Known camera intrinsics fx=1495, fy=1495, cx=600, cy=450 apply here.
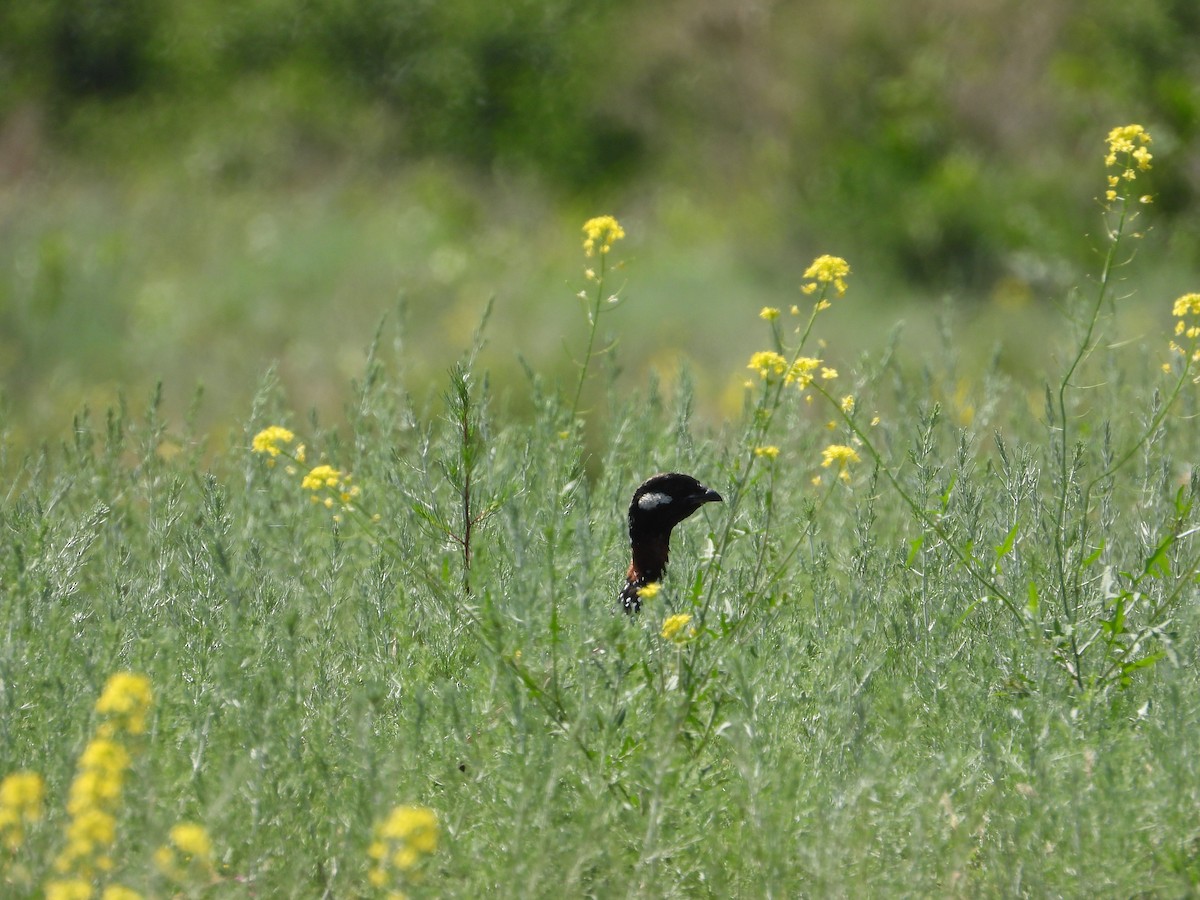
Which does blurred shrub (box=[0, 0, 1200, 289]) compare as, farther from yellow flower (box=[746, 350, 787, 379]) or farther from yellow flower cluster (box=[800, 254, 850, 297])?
yellow flower (box=[746, 350, 787, 379])

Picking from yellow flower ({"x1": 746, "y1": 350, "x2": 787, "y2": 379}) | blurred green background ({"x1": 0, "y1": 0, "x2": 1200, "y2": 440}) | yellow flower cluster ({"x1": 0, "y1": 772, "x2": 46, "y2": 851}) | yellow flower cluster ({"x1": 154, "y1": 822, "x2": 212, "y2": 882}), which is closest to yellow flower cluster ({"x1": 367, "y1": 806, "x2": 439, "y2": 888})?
yellow flower cluster ({"x1": 154, "y1": 822, "x2": 212, "y2": 882})

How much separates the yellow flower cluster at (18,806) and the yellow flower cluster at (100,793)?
0.25 feet

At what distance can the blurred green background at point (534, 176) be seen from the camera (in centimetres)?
1134

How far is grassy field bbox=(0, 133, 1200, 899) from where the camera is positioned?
302cm

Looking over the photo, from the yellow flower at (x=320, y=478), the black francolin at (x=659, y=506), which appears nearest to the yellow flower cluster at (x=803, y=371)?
the black francolin at (x=659, y=506)

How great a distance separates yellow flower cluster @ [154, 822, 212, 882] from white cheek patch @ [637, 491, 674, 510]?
1.69 m

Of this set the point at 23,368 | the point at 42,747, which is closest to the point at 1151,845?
the point at 42,747

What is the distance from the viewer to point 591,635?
10.7ft

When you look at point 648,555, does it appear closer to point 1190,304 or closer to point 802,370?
point 802,370

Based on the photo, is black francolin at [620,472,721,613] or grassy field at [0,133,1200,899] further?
black francolin at [620,472,721,613]

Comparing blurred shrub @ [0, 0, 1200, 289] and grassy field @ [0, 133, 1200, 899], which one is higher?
blurred shrub @ [0, 0, 1200, 289]

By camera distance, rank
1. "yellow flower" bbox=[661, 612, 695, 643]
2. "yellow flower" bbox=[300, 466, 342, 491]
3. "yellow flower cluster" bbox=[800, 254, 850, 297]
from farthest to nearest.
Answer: "yellow flower cluster" bbox=[800, 254, 850, 297], "yellow flower" bbox=[300, 466, 342, 491], "yellow flower" bbox=[661, 612, 695, 643]

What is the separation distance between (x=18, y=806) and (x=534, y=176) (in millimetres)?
17252

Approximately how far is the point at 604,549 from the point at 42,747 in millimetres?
1454
